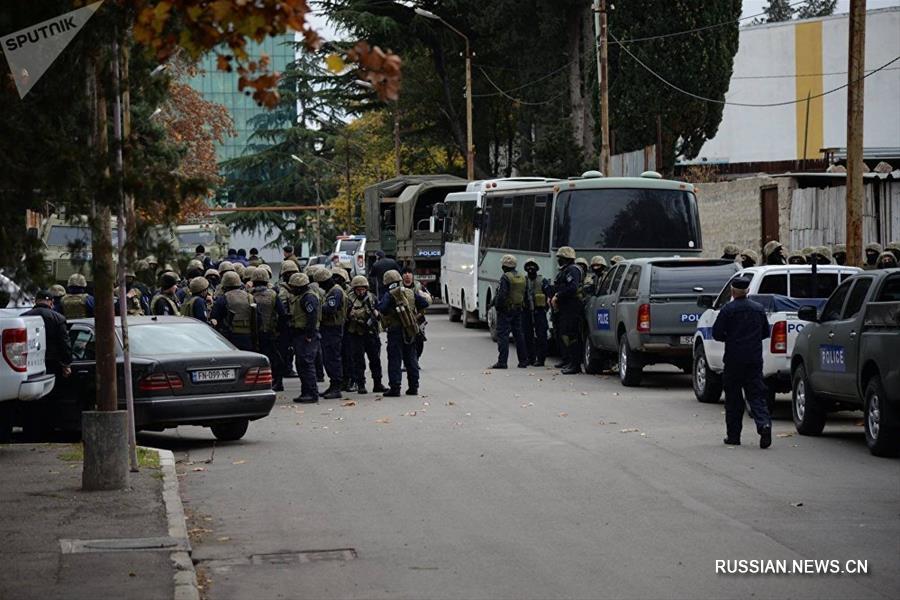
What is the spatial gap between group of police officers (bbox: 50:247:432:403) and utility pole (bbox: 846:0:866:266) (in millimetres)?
6693

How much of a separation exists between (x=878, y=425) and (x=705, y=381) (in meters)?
5.85

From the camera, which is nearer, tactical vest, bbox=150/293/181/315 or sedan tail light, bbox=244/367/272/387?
sedan tail light, bbox=244/367/272/387

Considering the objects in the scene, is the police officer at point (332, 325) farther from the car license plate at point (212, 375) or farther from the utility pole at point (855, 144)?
the utility pole at point (855, 144)

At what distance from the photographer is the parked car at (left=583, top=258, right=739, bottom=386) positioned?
22.6m

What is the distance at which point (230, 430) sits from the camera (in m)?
17.5

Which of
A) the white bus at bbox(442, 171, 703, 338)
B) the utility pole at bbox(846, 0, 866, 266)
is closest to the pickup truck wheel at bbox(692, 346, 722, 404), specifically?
the utility pole at bbox(846, 0, 866, 266)

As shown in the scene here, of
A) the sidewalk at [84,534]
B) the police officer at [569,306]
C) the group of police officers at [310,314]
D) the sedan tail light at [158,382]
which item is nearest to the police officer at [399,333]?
the group of police officers at [310,314]

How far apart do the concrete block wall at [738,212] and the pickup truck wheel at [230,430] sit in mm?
18640

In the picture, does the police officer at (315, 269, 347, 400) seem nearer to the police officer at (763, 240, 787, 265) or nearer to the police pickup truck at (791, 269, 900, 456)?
the police officer at (763, 240, 787, 265)

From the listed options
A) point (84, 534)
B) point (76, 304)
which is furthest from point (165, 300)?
point (84, 534)

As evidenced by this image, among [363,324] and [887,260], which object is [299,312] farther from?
[887,260]

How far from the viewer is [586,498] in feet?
40.8

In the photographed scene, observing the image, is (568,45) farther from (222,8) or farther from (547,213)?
(222,8)

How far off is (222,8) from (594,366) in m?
20.6
